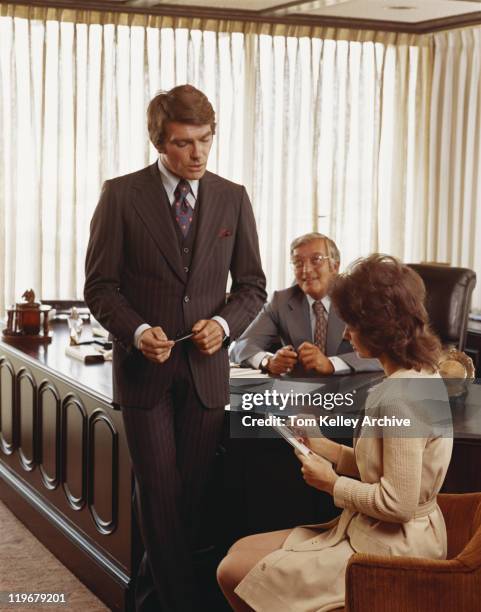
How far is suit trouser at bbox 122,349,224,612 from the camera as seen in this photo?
9.39 feet

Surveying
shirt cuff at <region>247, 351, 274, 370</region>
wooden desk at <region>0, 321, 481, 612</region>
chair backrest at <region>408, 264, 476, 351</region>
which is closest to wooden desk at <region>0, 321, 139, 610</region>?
wooden desk at <region>0, 321, 481, 612</region>

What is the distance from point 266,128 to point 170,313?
377cm

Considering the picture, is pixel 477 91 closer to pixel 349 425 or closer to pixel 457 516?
pixel 349 425

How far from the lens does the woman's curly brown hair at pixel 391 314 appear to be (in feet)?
7.21

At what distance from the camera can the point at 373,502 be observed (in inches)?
83.4

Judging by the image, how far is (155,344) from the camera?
2.71 meters

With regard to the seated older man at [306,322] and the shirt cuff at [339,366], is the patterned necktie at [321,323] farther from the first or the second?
the shirt cuff at [339,366]

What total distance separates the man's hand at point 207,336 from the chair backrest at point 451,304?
204cm

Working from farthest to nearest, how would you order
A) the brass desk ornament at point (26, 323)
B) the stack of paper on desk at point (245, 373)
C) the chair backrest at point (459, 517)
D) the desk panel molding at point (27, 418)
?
the brass desk ornament at point (26, 323), the desk panel molding at point (27, 418), the stack of paper on desk at point (245, 373), the chair backrest at point (459, 517)

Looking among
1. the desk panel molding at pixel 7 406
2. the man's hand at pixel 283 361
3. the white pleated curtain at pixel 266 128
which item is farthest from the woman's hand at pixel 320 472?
the white pleated curtain at pixel 266 128

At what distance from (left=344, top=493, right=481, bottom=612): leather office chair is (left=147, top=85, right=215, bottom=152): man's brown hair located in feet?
4.38

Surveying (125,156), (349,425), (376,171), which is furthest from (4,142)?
(349,425)

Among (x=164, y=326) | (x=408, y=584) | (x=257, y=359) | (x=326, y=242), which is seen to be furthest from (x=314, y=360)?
(x=408, y=584)

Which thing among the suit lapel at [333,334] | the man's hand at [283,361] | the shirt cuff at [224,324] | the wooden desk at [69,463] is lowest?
the wooden desk at [69,463]
